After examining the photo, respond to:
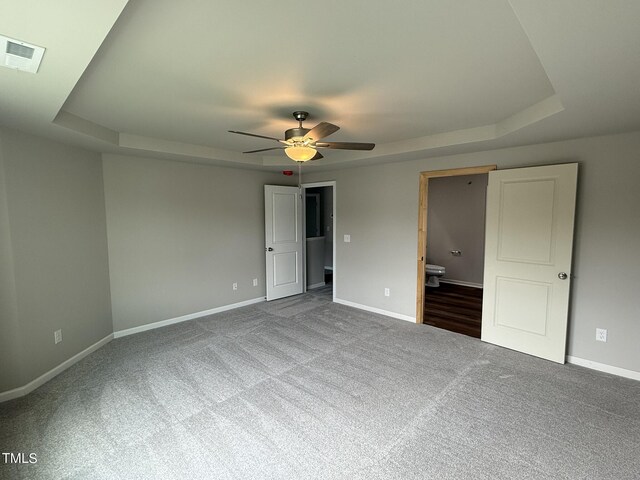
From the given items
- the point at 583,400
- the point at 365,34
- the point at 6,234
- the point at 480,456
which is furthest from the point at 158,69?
the point at 583,400

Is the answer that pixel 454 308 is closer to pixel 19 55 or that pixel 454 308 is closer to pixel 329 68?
pixel 329 68

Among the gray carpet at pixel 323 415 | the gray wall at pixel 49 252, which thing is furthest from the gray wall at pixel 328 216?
the gray wall at pixel 49 252

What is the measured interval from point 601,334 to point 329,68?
137 inches

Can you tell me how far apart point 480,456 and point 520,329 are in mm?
1917

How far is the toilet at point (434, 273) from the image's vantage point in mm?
5980

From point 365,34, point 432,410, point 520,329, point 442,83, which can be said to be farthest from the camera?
point 520,329

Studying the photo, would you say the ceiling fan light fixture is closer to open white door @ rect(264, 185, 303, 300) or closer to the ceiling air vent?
the ceiling air vent

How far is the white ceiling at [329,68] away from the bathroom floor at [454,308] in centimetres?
243

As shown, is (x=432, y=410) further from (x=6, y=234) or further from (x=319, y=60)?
(x=6, y=234)

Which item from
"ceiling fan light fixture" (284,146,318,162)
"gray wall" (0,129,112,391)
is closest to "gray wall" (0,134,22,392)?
"gray wall" (0,129,112,391)

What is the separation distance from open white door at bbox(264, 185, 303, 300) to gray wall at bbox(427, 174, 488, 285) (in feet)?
10.1

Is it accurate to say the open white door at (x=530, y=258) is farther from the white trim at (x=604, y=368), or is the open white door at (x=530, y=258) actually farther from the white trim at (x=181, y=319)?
the white trim at (x=181, y=319)

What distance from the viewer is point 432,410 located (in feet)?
7.61

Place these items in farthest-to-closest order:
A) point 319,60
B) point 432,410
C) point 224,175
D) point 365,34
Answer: point 224,175, point 432,410, point 319,60, point 365,34
